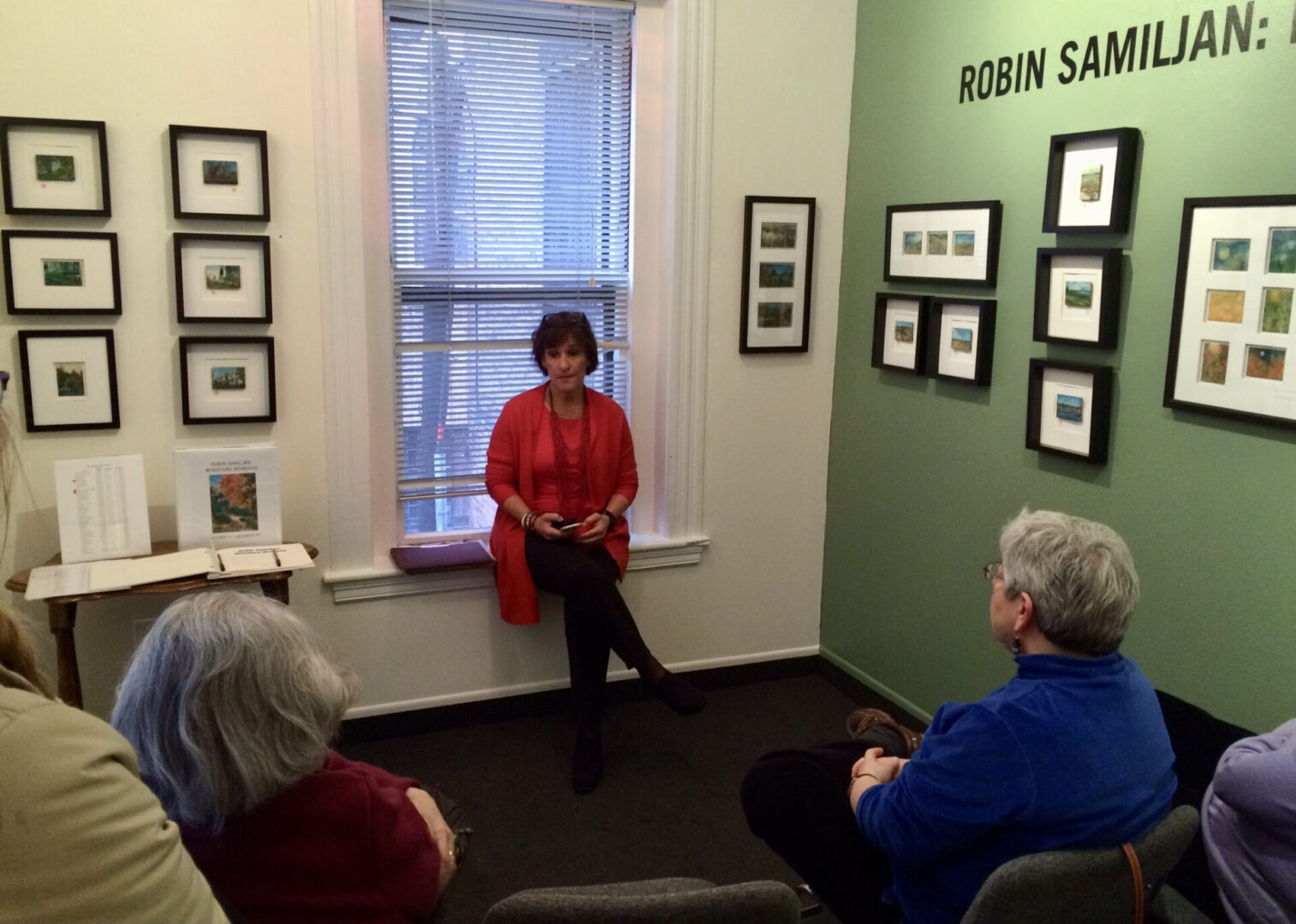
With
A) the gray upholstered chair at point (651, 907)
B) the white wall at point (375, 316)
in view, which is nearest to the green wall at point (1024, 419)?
the white wall at point (375, 316)

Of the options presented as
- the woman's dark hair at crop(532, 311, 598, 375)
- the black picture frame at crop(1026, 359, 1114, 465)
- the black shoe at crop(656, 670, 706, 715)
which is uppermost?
the woman's dark hair at crop(532, 311, 598, 375)

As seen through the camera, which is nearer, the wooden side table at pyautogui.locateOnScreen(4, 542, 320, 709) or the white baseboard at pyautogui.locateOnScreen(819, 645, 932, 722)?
the wooden side table at pyautogui.locateOnScreen(4, 542, 320, 709)

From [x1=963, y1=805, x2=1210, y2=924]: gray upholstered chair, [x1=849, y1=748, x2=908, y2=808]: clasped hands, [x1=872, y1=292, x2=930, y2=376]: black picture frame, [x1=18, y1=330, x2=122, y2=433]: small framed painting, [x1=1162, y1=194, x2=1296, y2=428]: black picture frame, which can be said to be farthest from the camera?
[x1=872, y1=292, x2=930, y2=376]: black picture frame

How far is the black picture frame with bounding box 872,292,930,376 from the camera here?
3209 millimetres

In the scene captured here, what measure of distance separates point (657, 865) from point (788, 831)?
823 mm

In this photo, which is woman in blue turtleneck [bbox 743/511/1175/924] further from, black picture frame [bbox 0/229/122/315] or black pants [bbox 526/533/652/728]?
black picture frame [bbox 0/229/122/315]

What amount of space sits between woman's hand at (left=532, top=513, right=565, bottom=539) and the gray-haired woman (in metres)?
1.77

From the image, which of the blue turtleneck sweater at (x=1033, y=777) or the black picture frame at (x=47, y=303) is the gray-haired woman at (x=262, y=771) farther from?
the black picture frame at (x=47, y=303)

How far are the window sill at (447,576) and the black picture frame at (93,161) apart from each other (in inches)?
47.8

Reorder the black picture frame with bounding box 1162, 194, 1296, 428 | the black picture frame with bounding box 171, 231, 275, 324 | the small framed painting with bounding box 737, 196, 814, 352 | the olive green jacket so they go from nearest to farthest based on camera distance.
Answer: the olive green jacket
the black picture frame with bounding box 1162, 194, 1296, 428
the black picture frame with bounding box 171, 231, 275, 324
the small framed painting with bounding box 737, 196, 814, 352

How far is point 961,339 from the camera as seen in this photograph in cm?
305

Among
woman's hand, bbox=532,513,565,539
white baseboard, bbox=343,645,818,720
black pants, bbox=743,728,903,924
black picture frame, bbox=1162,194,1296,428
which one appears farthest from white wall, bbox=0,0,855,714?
black pants, bbox=743,728,903,924

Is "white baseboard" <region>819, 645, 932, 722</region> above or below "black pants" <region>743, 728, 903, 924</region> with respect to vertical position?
below

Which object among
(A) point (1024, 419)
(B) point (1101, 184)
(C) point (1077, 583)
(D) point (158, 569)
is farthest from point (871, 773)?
(D) point (158, 569)
